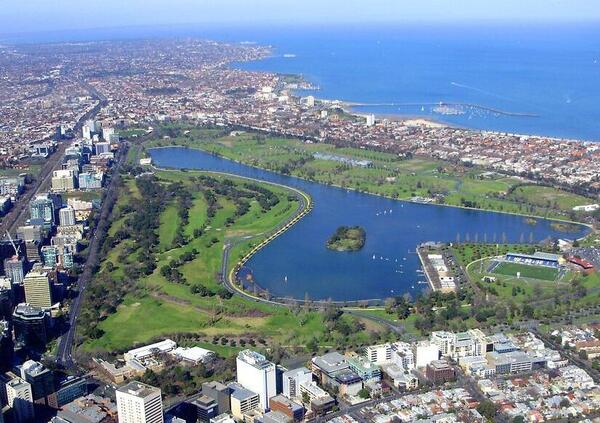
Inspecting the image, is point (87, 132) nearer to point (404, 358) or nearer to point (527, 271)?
point (527, 271)

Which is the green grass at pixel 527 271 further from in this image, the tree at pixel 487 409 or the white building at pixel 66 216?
the white building at pixel 66 216

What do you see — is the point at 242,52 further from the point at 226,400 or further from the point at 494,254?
the point at 226,400

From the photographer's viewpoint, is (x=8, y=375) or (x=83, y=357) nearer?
(x=8, y=375)

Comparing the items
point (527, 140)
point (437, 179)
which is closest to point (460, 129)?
point (527, 140)

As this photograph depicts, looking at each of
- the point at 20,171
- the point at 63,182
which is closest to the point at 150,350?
the point at 63,182

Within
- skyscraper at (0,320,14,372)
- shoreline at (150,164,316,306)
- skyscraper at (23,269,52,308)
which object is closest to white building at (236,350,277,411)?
shoreline at (150,164,316,306)

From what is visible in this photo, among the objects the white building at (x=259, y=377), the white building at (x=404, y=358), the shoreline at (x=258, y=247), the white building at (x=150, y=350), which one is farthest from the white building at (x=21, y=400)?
the white building at (x=404, y=358)

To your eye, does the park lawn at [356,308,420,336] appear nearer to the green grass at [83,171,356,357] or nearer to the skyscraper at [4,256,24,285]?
the green grass at [83,171,356,357]
